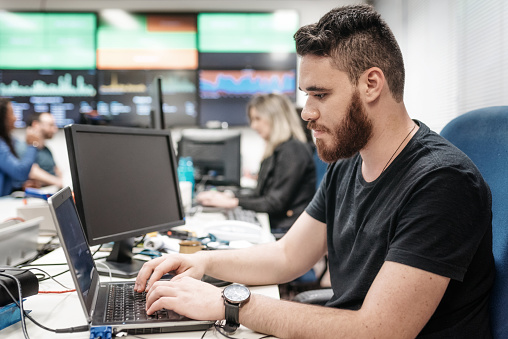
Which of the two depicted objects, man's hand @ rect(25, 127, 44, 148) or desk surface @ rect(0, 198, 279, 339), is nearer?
desk surface @ rect(0, 198, 279, 339)

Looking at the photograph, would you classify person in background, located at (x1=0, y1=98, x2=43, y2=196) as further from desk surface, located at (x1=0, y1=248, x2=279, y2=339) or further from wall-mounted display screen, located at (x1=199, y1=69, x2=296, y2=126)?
desk surface, located at (x1=0, y1=248, x2=279, y2=339)

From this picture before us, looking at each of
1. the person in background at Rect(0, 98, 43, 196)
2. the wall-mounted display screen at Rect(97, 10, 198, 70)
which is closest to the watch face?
the person in background at Rect(0, 98, 43, 196)

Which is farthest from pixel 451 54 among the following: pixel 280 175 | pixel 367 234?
pixel 367 234

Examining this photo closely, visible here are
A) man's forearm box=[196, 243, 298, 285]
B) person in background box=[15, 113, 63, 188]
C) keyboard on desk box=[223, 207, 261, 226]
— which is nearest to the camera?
man's forearm box=[196, 243, 298, 285]

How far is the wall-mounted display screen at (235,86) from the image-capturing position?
13.9 feet

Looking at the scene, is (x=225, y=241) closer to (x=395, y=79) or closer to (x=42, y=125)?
(x=395, y=79)

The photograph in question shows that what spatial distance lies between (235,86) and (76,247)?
3.54 metres

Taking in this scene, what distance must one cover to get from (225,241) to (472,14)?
1.92 meters

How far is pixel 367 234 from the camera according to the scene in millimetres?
951

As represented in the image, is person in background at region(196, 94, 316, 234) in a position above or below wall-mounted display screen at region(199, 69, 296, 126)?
below

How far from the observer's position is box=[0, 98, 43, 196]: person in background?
3047mm

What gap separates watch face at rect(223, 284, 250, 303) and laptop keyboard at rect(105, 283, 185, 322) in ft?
0.34

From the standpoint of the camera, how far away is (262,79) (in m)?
4.23

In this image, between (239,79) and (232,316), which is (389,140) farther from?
(239,79)
